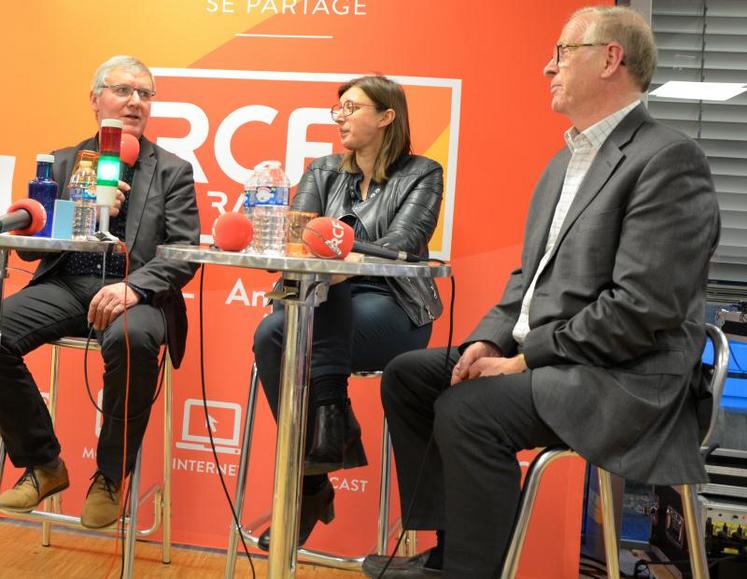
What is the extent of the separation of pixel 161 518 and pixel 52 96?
1.71 metres

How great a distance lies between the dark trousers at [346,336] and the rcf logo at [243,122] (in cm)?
74

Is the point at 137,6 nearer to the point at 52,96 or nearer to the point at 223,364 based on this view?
the point at 52,96

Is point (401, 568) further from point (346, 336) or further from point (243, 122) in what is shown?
point (243, 122)

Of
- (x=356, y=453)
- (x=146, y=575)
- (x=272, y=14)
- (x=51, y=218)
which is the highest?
(x=272, y=14)

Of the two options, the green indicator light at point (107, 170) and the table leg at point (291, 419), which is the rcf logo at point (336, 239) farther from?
the green indicator light at point (107, 170)

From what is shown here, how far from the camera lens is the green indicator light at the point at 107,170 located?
2.30 metres

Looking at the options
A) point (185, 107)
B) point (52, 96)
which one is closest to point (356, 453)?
point (185, 107)

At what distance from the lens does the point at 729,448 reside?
2947mm

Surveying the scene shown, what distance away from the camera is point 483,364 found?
2.07 meters

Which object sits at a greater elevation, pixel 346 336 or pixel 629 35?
pixel 629 35

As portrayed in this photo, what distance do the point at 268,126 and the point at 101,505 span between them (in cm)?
153

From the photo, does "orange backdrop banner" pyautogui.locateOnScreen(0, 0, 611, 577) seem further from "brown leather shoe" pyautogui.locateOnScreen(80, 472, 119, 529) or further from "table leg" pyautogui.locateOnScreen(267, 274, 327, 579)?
"table leg" pyautogui.locateOnScreen(267, 274, 327, 579)

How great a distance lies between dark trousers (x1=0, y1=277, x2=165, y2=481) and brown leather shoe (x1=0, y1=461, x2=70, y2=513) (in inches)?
1.6

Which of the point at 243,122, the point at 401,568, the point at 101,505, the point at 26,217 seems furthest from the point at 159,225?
the point at 401,568
